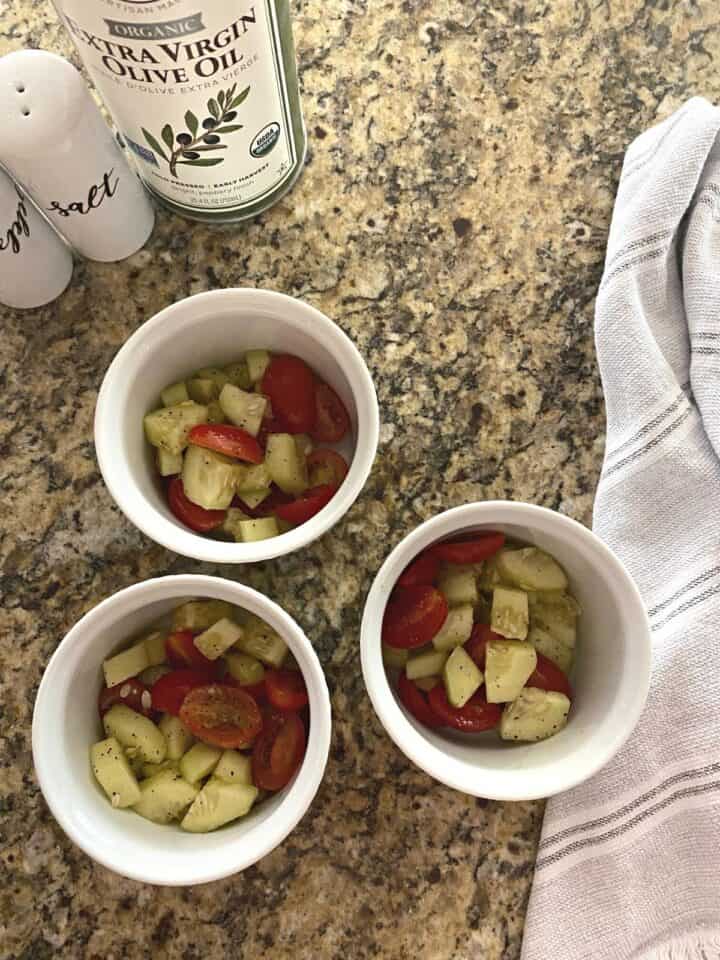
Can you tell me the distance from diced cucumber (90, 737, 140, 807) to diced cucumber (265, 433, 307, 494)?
26cm

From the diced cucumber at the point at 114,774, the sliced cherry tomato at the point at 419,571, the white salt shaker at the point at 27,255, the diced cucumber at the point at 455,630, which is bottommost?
the diced cucumber at the point at 114,774

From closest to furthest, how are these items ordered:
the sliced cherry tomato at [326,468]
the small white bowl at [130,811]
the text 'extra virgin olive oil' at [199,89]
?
the text 'extra virgin olive oil' at [199,89] → the small white bowl at [130,811] → the sliced cherry tomato at [326,468]

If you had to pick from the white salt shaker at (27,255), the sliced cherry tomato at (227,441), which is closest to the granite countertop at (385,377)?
the white salt shaker at (27,255)

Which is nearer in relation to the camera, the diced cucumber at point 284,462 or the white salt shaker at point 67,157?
the white salt shaker at point 67,157

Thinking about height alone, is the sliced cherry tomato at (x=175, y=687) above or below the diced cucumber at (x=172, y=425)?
below

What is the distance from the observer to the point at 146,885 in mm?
825

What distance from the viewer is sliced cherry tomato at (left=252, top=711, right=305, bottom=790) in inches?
29.9

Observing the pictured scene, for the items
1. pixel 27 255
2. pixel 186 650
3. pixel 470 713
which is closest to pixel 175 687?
pixel 186 650

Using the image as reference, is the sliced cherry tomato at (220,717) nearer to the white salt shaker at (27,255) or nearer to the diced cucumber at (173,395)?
the diced cucumber at (173,395)

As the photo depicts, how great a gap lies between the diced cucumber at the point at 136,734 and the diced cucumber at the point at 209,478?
190 millimetres

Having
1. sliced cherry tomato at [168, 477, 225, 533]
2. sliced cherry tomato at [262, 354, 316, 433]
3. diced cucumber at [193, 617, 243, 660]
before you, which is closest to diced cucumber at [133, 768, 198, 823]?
diced cucumber at [193, 617, 243, 660]

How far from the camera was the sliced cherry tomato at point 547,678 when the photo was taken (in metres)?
0.79

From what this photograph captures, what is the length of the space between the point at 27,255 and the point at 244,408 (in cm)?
24

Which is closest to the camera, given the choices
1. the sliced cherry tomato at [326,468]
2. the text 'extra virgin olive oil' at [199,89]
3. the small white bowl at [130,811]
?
the text 'extra virgin olive oil' at [199,89]
